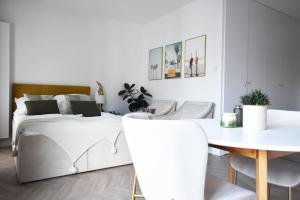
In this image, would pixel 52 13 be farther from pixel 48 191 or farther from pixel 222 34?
pixel 48 191

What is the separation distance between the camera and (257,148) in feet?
2.93

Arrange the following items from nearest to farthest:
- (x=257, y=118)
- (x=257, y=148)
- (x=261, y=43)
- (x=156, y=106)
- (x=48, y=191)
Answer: (x=257, y=148), (x=257, y=118), (x=48, y=191), (x=261, y=43), (x=156, y=106)

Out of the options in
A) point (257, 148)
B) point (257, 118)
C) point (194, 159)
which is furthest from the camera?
point (257, 118)

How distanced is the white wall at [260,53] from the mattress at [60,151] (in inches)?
79.9

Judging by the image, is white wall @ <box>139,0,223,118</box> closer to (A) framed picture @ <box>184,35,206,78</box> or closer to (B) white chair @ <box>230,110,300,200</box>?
(A) framed picture @ <box>184,35,206,78</box>

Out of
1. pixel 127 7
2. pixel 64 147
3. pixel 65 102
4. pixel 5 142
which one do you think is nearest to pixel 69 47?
pixel 65 102

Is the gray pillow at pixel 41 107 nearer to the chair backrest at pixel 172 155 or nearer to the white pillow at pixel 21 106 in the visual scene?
the white pillow at pixel 21 106

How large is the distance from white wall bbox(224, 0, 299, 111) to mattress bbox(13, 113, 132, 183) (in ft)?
6.66

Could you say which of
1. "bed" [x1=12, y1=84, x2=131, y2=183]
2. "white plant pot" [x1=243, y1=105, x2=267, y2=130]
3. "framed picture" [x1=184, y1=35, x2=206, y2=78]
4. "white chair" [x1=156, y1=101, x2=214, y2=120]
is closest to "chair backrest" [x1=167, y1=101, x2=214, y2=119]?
"white chair" [x1=156, y1=101, x2=214, y2=120]

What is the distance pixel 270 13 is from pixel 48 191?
4.70 m

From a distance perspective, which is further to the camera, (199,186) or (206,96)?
(206,96)

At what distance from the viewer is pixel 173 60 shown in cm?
449

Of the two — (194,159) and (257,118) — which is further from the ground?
(257,118)

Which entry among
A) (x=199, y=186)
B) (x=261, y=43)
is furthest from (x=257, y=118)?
(x=261, y=43)
